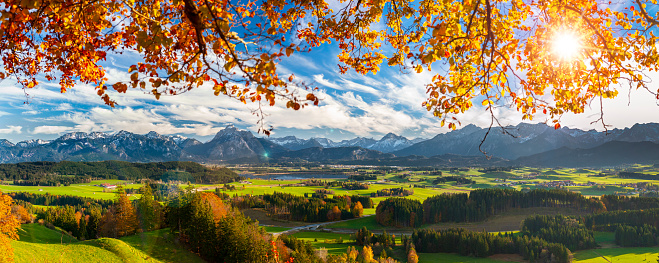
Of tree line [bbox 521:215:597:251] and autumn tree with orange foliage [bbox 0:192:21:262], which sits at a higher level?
autumn tree with orange foliage [bbox 0:192:21:262]

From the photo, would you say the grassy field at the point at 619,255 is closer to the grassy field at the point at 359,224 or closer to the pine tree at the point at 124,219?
the grassy field at the point at 359,224

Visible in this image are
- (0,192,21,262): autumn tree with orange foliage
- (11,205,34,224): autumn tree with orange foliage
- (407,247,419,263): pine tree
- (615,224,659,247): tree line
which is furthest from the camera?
(615,224,659,247): tree line

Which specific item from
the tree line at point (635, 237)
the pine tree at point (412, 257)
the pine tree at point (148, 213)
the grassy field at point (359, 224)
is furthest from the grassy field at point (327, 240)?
the tree line at point (635, 237)

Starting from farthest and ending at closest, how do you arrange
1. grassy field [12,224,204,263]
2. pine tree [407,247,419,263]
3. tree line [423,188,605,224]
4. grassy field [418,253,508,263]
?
tree line [423,188,605,224]
grassy field [418,253,508,263]
pine tree [407,247,419,263]
grassy field [12,224,204,263]

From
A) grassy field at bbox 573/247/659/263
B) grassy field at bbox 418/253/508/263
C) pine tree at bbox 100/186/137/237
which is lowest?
grassy field at bbox 418/253/508/263

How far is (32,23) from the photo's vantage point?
692cm

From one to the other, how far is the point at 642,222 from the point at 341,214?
9640 centimetres

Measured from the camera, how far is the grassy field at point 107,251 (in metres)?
26.0

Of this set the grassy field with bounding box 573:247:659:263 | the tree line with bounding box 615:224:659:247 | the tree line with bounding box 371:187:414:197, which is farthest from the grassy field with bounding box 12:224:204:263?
the tree line with bounding box 371:187:414:197

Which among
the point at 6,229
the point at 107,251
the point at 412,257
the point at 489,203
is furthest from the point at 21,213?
the point at 489,203

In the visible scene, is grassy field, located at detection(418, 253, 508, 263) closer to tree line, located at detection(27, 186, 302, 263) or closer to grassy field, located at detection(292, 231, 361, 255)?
grassy field, located at detection(292, 231, 361, 255)

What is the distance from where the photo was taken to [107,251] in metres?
29.6

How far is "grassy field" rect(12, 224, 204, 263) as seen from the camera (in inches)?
1022

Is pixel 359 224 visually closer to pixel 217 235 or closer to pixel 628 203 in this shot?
pixel 217 235
